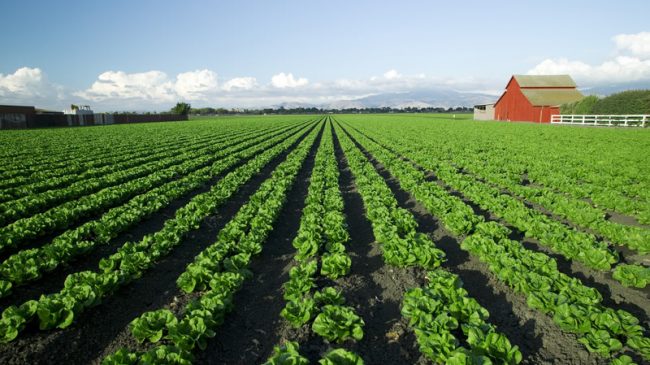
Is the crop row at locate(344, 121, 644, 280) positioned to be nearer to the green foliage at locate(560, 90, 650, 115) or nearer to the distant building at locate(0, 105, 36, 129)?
the green foliage at locate(560, 90, 650, 115)

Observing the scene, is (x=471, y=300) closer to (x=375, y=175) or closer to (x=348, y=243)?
(x=348, y=243)

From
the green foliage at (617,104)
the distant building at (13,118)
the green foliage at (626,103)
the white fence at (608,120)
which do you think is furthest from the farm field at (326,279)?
the distant building at (13,118)

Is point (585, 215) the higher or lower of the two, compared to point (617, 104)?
lower

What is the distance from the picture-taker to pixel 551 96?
5931 centimetres

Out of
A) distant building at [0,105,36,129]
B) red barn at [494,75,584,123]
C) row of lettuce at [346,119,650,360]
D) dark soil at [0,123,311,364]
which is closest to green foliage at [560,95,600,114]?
red barn at [494,75,584,123]

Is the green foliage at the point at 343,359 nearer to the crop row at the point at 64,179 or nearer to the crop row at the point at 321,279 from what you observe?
the crop row at the point at 321,279

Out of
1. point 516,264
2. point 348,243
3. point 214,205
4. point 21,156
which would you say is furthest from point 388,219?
point 21,156

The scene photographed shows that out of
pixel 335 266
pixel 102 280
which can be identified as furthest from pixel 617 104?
pixel 102 280

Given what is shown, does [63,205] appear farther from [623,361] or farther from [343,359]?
[623,361]

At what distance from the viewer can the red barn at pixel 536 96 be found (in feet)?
189

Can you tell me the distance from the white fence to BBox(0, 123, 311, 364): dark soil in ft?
157

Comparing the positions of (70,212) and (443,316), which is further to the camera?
(70,212)

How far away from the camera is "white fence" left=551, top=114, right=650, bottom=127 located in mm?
38678

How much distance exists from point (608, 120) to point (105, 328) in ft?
172
